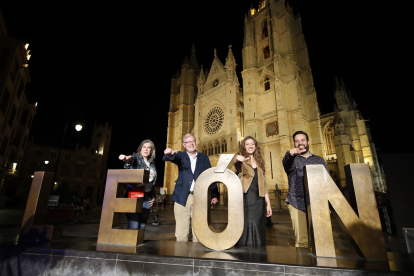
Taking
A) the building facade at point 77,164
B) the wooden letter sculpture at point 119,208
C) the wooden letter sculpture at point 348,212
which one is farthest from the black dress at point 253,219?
the building facade at point 77,164

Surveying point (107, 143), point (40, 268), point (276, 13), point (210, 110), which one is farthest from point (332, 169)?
point (107, 143)

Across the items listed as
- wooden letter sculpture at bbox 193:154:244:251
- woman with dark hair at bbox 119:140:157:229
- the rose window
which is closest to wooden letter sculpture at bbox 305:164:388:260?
wooden letter sculpture at bbox 193:154:244:251

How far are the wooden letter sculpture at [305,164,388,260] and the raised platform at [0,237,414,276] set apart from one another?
0.13 meters

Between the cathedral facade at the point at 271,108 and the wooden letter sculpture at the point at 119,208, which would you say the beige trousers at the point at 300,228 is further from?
the cathedral facade at the point at 271,108

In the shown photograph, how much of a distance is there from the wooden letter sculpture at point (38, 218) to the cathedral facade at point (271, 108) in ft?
56.8

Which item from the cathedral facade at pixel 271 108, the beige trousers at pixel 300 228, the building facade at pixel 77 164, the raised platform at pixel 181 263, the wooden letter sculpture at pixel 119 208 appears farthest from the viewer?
the building facade at pixel 77 164

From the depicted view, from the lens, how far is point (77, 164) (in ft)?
120

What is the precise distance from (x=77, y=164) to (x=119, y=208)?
1654 inches

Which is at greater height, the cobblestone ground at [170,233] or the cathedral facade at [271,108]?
the cathedral facade at [271,108]

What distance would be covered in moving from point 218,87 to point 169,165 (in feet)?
43.4

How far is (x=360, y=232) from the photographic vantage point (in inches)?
73.4

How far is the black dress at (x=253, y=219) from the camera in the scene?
2.48 m

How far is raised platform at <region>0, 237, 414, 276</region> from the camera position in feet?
4.93

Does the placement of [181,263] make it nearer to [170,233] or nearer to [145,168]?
[145,168]
